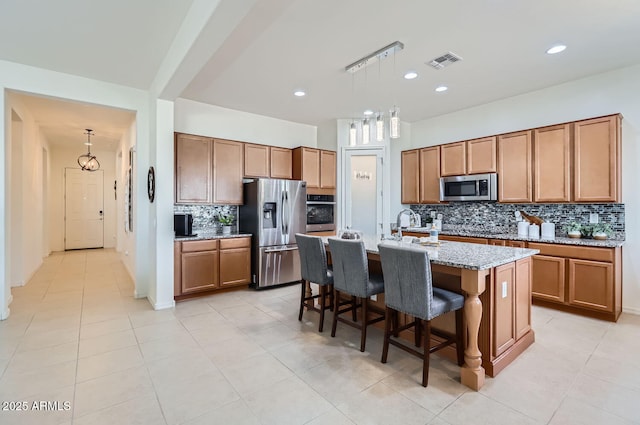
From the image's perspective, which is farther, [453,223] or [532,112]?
[453,223]

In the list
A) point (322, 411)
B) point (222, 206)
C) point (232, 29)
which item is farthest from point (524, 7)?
point (222, 206)

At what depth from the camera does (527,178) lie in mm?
4086

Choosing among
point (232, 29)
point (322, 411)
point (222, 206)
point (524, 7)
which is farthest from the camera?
point (222, 206)

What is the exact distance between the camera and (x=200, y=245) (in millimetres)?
4137

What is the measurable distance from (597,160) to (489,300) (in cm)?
261

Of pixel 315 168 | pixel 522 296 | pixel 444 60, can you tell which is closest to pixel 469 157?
pixel 444 60

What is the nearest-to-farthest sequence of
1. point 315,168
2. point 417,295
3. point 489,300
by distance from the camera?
point 417,295
point 489,300
point 315,168

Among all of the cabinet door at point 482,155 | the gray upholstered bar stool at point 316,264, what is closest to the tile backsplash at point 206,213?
the gray upholstered bar stool at point 316,264

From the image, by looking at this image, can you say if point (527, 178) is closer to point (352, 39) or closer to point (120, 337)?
point (352, 39)

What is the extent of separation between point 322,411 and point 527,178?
12.8 ft

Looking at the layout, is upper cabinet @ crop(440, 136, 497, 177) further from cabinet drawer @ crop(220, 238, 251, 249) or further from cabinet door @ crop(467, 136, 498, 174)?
cabinet drawer @ crop(220, 238, 251, 249)

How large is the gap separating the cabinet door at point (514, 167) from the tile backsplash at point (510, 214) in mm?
339

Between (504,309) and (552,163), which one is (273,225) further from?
(552,163)

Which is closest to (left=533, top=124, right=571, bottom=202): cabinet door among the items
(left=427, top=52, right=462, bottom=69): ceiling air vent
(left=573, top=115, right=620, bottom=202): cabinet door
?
(left=573, top=115, right=620, bottom=202): cabinet door
